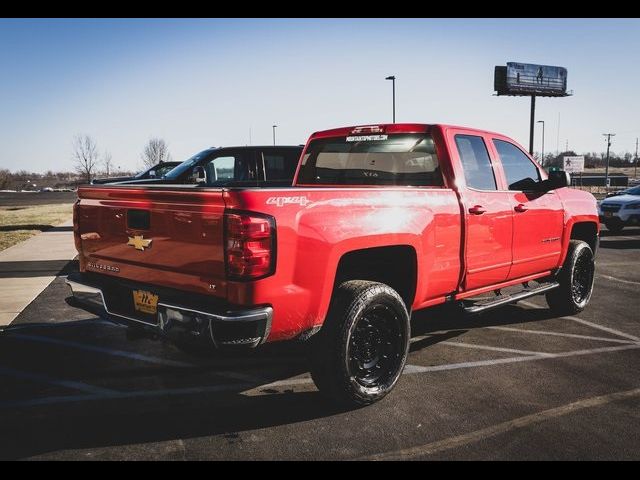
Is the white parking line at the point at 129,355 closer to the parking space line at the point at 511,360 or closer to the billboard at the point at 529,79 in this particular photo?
the parking space line at the point at 511,360

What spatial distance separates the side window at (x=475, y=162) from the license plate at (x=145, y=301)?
9.27ft

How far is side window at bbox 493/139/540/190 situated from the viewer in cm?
540

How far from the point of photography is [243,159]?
10570mm

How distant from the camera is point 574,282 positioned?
6.55 m

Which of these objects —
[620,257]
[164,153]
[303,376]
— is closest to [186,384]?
[303,376]

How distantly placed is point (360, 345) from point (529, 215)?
2.56 meters

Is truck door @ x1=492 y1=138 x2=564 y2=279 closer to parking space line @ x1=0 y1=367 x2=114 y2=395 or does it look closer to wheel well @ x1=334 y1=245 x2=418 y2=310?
wheel well @ x1=334 y1=245 x2=418 y2=310

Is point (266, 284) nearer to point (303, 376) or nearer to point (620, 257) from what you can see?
point (303, 376)

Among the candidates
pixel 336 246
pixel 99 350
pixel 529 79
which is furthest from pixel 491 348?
pixel 529 79

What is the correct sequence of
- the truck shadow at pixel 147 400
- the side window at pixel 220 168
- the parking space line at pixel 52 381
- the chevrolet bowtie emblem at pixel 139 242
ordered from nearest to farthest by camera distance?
the truck shadow at pixel 147 400
the chevrolet bowtie emblem at pixel 139 242
the parking space line at pixel 52 381
the side window at pixel 220 168

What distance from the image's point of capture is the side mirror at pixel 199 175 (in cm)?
1088

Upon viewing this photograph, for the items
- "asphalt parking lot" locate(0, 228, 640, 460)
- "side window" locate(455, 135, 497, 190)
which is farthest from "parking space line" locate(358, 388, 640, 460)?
"side window" locate(455, 135, 497, 190)

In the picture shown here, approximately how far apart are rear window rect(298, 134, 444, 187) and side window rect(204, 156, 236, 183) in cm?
543

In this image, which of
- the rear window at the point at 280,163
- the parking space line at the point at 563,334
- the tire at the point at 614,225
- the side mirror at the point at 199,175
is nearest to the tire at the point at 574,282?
the parking space line at the point at 563,334
